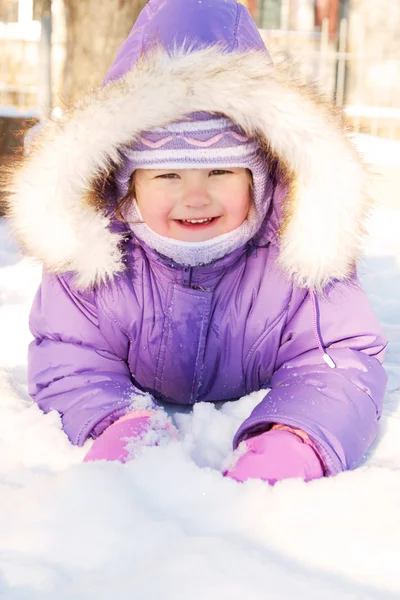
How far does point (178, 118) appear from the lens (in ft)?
5.32

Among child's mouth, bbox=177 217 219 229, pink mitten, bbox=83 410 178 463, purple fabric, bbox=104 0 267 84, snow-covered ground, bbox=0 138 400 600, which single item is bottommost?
pink mitten, bbox=83 410 178 463

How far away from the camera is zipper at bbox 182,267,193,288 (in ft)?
5.82

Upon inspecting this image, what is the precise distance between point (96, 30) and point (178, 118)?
3.10 meters

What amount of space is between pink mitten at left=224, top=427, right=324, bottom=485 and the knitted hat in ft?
1.65

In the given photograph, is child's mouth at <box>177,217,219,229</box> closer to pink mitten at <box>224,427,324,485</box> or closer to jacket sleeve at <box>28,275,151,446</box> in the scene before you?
jacket sleeve at <box>28,275,151,446</box>

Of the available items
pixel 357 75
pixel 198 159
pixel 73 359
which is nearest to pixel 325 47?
pixel 357 75

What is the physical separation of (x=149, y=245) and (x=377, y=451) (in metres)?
0.68

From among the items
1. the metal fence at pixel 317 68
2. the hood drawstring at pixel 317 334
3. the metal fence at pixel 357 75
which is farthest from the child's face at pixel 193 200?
the metal fence at pixel 317 68

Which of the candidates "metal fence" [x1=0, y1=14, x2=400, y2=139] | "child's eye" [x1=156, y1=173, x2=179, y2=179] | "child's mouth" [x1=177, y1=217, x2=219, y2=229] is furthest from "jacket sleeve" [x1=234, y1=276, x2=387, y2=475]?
"metal fence" [x1=0, y1=14, x2=400, y2=139]

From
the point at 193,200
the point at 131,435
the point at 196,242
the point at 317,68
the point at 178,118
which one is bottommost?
the point at 131,435

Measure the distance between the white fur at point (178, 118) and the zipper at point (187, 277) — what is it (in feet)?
0.50

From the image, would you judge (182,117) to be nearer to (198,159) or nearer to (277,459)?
(198,159)

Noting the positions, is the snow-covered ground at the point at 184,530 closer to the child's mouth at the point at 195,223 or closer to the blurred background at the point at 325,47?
the child's mouth at the point at 195,223

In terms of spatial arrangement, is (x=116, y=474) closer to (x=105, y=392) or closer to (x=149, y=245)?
(x=105, y=392)
